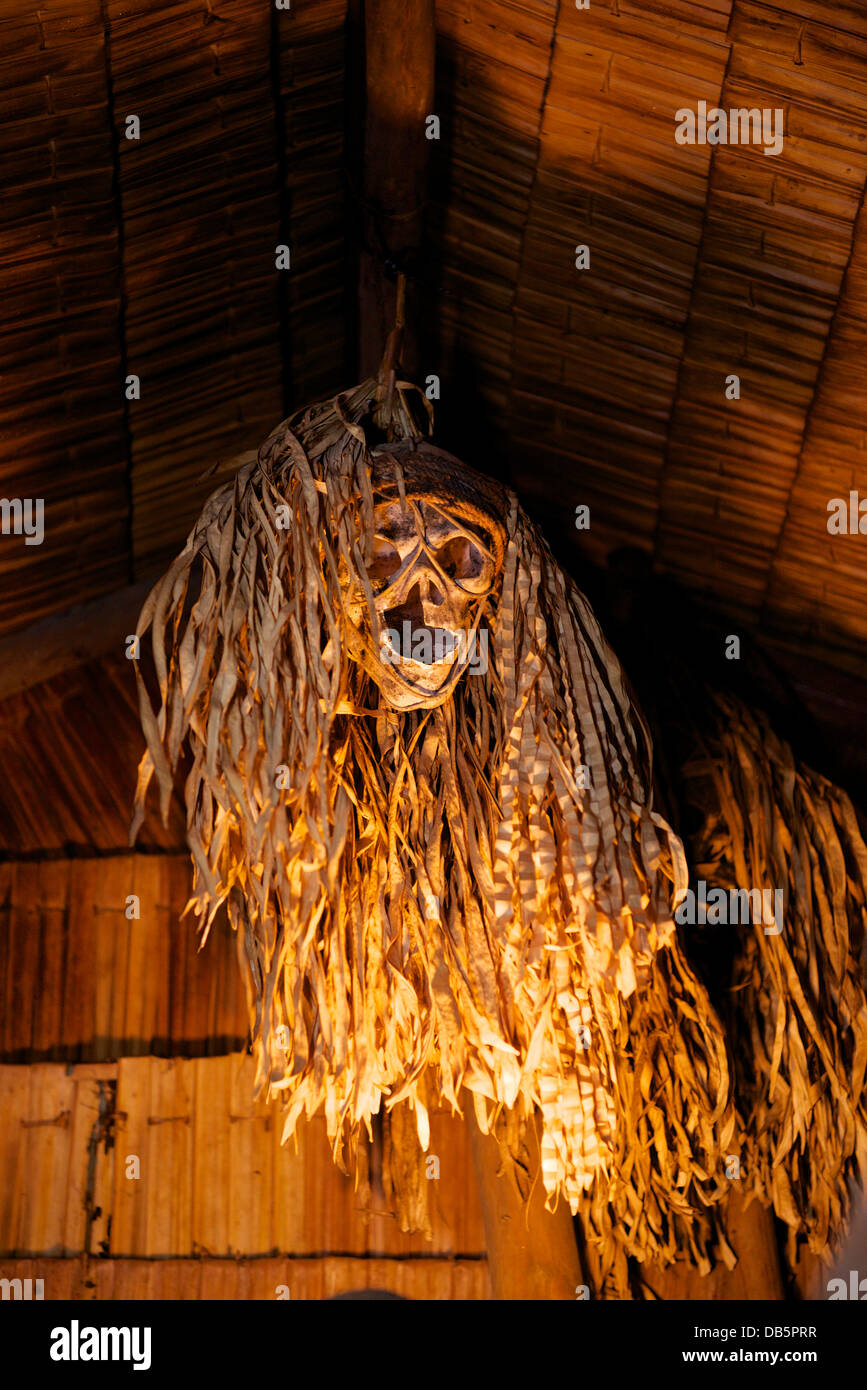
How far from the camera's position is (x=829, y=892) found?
219 centimetres

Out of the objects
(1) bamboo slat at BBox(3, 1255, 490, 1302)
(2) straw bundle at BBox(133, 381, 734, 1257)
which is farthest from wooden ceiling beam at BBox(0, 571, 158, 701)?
(1) bamboo slat at BBox(3, 1255, 490, 1302)

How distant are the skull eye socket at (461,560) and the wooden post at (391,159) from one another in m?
0.50

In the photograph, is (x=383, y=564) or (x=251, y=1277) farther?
(x=251, y=1277)

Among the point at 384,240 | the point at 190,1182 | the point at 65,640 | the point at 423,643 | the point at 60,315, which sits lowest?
the point at 190,1182

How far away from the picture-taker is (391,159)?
1.88 m

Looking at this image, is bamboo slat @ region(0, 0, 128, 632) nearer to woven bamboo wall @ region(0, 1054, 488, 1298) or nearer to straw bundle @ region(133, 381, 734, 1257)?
straw bundle @ region(133, 381, 734, 1257)

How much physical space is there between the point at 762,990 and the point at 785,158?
1.28 meters

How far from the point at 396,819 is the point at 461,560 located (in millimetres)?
401

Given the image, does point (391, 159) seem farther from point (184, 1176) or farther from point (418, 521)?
point (184, 1176)

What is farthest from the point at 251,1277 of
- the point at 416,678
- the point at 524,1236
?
the point at 416,678

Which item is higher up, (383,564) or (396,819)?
(383,564)

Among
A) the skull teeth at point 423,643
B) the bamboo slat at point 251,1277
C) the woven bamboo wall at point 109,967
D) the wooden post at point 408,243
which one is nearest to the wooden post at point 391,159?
the wooden post at point 408,243

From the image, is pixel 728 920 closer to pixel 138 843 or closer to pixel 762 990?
pixel 762 990

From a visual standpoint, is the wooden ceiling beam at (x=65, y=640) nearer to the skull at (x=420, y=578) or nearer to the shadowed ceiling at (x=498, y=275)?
the shadowed ceiling at (x=498, y=275)
